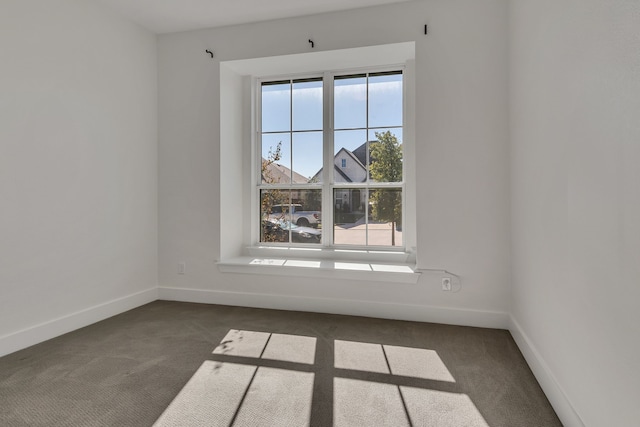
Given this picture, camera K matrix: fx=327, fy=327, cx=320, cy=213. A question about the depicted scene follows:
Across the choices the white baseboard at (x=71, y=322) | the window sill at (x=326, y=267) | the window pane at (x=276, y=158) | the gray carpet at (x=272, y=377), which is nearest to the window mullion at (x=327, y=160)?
the window sill at (x=326, y=267)

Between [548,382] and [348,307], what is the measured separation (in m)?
1.56

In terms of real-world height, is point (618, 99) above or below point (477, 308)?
above

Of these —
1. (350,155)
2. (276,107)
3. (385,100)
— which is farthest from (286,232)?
(385,100)

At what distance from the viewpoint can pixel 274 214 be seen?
364 cm

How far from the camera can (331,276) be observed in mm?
2998

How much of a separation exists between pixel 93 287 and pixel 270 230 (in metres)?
1.69

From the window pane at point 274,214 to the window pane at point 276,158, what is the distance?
0.48ft

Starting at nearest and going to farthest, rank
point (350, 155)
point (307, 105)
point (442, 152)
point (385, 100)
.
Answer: point (442, 152)
point (385, 100)
point (350, 155)
point (307, 105)

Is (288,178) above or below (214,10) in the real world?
below

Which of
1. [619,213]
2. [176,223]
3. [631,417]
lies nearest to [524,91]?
[619,213]

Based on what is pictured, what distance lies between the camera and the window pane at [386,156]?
3.28 metres

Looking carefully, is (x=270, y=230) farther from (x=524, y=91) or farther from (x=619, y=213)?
(x=619, y=213)

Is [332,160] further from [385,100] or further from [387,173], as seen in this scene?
[385,100]

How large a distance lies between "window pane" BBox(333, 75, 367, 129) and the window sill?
1339 millimetres
